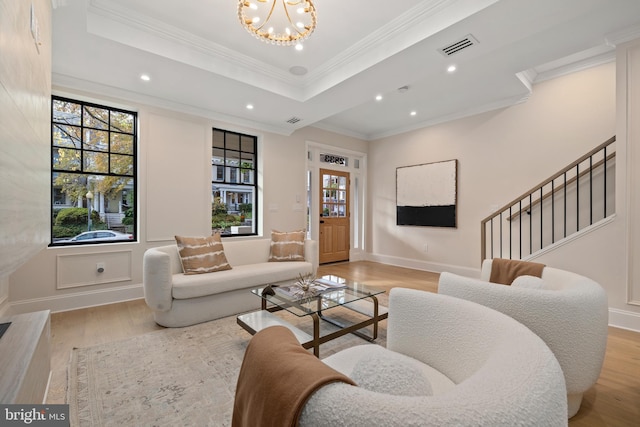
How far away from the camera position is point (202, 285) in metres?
2.72

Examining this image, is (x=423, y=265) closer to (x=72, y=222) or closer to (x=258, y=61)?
(x=258, y=61)

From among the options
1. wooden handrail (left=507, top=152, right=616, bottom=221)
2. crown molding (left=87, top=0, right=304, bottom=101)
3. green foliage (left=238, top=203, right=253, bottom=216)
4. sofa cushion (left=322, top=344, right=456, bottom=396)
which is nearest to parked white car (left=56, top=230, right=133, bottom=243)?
green foliage (left=238, top=203, right=253, bottom=216)

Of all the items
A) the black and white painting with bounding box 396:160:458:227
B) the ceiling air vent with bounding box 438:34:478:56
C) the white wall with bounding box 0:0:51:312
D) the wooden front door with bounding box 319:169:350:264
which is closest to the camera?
the white wall with bounding box 0:0:51:312

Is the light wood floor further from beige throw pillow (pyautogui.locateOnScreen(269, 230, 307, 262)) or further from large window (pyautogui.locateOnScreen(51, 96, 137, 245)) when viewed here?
beige throw pillow (pyautogui.locateOnScreen(269, 230, 307, 262))

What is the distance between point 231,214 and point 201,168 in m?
0.94

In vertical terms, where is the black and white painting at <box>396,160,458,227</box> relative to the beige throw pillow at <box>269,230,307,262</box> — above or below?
above

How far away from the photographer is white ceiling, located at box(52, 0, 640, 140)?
2.33 m

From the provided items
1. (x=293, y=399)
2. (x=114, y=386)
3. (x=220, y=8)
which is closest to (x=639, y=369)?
(x=293, y=399)

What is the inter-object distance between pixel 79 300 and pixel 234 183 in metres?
2.53

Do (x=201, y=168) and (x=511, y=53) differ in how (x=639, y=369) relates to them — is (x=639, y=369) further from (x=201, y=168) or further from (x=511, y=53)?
(x=201, y=168)

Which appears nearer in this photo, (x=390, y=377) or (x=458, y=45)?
(x=390, y=377)

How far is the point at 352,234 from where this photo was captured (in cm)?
636

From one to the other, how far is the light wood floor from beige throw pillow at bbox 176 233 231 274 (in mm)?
654

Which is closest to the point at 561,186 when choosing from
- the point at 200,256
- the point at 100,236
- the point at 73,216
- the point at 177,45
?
the point at 200,256
